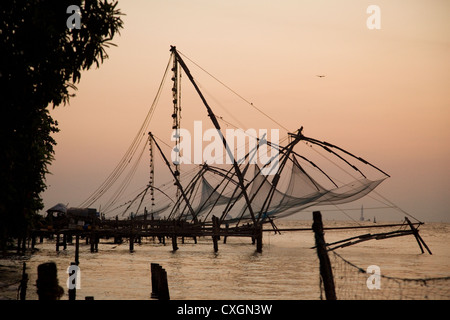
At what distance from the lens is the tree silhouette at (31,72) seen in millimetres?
8727

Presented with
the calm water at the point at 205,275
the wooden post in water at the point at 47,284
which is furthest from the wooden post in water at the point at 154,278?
the wooden post in water at the point at 47,284

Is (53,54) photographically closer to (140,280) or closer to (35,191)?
(35,191)

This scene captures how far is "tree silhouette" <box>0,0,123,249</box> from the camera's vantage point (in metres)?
8.73

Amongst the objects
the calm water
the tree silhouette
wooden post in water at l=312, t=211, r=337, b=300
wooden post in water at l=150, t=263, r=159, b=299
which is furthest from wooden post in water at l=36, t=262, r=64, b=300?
wooden post in water at l=150, t=263, r=159, b=299

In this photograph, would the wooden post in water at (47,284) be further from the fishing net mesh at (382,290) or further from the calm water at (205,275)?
the fishing net mesh at (382,290)

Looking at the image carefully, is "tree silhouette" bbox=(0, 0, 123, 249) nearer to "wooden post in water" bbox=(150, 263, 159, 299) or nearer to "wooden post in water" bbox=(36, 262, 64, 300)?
"wooden post in water" bbox=(36, 262, 64, 300)

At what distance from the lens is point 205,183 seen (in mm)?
49156

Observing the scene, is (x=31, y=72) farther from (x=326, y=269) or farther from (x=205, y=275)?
(x=205, y=275)

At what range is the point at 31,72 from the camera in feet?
29.8

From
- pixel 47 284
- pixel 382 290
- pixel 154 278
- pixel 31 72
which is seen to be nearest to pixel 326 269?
pixel 47 284

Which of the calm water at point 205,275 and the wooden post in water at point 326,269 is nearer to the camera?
the wooden post in water at point 326,269

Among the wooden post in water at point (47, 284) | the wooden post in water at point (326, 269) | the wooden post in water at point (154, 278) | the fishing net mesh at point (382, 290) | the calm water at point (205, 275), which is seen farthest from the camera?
the calm water at point (205, 275)

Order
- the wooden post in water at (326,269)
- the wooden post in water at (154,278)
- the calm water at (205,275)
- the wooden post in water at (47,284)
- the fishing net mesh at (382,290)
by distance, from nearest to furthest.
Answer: the wooden post in water at (47,284) → the wooden post in water at (326,269) → the wooden post in water at (154,278) → the fishing net mesh at (382,290) → the calm water at (205,275)
